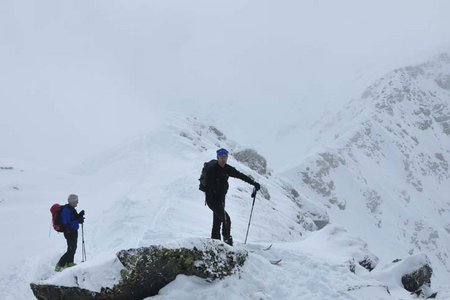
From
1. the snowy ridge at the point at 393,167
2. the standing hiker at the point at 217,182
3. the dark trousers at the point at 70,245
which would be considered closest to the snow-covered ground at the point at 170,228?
the dark trousers at the point at 70,245

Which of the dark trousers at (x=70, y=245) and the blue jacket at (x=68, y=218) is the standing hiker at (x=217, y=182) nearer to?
the blue jacket at (x=68, y=218)

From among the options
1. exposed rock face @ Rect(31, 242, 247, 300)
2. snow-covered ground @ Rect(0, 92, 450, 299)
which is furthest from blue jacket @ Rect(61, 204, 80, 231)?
exposed rock face @ Rect(31, 242, 247, 300)

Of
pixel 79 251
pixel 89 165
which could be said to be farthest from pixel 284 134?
pixel 79 251

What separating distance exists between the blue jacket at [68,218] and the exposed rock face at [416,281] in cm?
895

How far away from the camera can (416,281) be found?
1338 centimetres

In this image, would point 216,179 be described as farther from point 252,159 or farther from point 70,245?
point 252,159

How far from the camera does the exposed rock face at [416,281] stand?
43.4ft

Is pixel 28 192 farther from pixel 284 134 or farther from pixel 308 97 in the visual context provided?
pixel 308 97

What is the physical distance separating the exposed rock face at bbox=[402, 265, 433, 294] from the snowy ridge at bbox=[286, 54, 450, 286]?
63.6m

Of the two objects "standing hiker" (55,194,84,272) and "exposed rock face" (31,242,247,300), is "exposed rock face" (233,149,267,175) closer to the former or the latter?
"standing hiker" (55,194,84,272)

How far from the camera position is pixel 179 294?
31.1 ft

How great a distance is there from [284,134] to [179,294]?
12224 cm

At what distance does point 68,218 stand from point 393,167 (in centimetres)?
10371

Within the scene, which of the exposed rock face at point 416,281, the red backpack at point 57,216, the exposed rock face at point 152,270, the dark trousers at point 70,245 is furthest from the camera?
the exposed rock face at point 416,281
